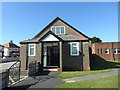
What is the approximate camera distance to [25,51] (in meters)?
14.9

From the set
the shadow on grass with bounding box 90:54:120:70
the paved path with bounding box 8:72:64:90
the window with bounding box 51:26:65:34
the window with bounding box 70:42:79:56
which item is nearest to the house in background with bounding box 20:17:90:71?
the window with bounding box 70:42:79:56

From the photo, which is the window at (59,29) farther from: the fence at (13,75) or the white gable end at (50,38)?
the fence at (13,75)

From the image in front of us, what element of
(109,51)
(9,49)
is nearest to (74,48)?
(109,51)

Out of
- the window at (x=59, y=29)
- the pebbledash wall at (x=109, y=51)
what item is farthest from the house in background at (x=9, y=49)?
the window at (x=59, y=29)

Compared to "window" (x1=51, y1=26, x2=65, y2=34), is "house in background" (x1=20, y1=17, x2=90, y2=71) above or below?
below

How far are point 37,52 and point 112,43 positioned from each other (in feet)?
74.4

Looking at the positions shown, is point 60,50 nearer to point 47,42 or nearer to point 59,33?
point 47,42

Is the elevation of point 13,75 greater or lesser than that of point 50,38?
lesser

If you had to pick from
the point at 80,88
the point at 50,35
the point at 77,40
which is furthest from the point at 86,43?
the point at 80,88

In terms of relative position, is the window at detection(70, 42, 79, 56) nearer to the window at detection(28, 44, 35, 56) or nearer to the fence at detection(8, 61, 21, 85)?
the window at detection(28, 44, 35, 56)

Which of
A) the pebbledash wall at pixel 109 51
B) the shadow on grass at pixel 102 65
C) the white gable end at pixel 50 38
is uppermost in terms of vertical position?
the white gable end at pixel 50 38

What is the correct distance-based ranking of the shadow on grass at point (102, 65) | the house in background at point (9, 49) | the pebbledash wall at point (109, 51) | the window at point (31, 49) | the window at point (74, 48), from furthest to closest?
the house in background at point (9, 49) → the pebbledash wall at point (109, 51) → the shadow on grass at point (102, 65) → the window at point (31, 49) → the window at point (74, 48)

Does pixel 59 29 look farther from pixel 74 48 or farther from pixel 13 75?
pixel 13 75

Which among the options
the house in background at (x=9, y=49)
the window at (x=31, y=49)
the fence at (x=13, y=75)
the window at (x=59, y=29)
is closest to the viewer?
the fence at (x=13, y=75)
